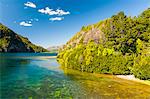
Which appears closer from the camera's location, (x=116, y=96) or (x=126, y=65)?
(x=116, y=96)

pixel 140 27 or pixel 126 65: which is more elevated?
pixel 140 27

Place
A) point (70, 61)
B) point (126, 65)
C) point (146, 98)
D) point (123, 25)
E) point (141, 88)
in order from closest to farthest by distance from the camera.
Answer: point (146, 98) → point (141, 88) → point (126, 65) → point (123, 25) → point (70, 61)

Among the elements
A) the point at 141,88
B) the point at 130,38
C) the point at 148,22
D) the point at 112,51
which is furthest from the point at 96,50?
the point at 141,88

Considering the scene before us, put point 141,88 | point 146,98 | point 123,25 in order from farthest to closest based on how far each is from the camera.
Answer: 1. point 123,25
2. point 141,88
3. point 146,98

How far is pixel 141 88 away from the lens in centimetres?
3566

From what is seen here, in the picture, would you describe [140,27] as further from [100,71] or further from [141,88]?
[141,88]

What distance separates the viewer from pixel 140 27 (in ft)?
185

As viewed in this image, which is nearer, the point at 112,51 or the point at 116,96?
the point at 116,96

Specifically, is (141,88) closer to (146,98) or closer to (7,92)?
(146,98)

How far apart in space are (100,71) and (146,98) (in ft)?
86.8

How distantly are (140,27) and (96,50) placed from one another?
38.5 ft

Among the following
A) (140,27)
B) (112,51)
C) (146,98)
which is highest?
(140,27)

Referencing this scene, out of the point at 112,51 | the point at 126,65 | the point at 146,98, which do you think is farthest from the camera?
the point at 112,51

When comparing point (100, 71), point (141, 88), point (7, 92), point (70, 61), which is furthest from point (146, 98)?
point (70, 61)
